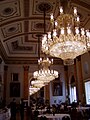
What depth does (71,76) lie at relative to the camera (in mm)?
16562

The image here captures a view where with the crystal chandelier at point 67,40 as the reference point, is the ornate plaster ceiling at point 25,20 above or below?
above

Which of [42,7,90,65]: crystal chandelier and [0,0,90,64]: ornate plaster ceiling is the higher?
[0,0,90,64]: ornate plaster ceiling

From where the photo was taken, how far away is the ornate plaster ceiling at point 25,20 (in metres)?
8.59

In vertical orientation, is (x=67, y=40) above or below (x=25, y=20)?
below

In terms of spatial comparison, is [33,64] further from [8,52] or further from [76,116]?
[76,116]

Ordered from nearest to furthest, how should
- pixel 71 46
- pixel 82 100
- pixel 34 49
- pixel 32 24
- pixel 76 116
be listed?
pixel 71 46 < pixel 76 116 < pixel 32 24 < pixel 82 100 < pixel 34 49

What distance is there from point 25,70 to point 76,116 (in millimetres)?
9796

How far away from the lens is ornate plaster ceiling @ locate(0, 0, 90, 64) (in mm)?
8586

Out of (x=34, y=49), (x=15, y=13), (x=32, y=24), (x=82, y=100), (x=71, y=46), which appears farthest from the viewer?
(x=34, y=49)

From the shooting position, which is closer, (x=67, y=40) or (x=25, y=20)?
(x=67, y=40)

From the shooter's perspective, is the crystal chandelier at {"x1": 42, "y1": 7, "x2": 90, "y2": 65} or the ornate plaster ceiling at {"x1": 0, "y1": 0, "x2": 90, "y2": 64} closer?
the crystal chandelier at {"x1": 42, "y1": 7, "x2": 90, "y2": 65}

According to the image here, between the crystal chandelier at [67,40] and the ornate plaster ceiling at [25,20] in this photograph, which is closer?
the crystal chandelier at [67,40]

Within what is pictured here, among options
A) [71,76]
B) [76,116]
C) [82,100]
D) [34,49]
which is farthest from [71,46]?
[71,76]

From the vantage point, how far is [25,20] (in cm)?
1020
